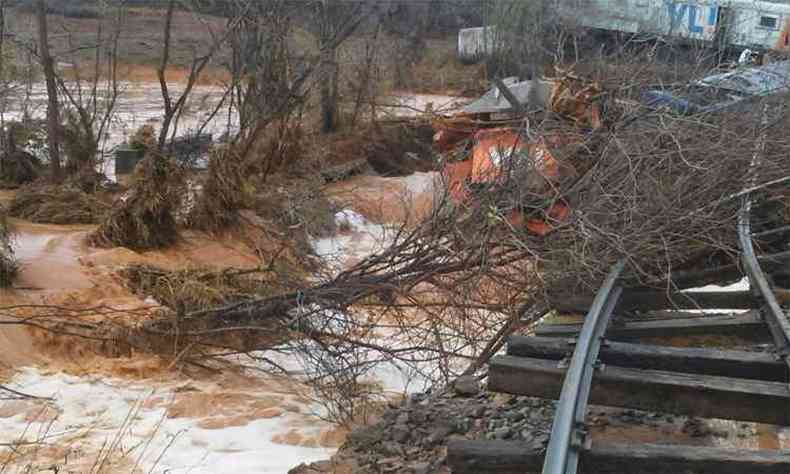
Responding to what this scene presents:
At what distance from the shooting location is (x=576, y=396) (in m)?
4.76

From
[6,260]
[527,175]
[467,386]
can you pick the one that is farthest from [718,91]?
[6,260]

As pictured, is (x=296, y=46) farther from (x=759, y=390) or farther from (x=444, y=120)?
(x=759, y=390)

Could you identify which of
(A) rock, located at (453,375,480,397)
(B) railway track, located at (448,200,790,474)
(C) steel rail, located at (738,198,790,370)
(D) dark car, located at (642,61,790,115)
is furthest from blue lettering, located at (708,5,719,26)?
(A) rock, located at (453,375,480,397)

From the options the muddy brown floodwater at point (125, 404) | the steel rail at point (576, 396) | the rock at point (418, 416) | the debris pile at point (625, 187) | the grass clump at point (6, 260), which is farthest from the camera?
the grass clump at point (6, 260)

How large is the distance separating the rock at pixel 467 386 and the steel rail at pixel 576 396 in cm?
115

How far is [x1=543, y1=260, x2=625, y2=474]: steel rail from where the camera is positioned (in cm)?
416

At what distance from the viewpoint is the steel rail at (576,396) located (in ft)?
13.6

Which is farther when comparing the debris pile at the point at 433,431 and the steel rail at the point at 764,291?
the steel rail at the point at 764,291

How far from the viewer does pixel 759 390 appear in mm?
5203

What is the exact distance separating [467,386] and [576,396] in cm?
→ 257

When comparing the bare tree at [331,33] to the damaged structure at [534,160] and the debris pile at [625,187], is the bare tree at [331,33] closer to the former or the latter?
the damaged structure at [534,160]

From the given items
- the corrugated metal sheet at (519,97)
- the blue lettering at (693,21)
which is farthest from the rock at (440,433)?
the blue lettering at (693,21)

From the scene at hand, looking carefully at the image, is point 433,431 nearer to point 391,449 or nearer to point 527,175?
point 391,449

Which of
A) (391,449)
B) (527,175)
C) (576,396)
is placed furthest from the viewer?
(527,175)
